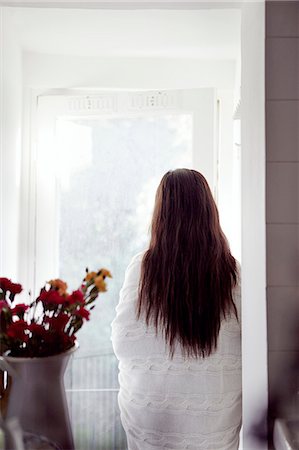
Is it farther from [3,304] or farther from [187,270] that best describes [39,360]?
[187,270]

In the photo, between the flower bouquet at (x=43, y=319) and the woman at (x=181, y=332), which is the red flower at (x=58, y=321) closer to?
the flower bouquet at (x=43, y=319)

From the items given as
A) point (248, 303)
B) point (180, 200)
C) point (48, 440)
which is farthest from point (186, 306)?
point (48, 440)

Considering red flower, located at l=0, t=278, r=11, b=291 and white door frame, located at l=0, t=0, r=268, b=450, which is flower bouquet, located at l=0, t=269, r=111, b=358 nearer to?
red flower, located at l=0, t=278, r=11, b=291

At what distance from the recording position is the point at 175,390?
45.7 inches

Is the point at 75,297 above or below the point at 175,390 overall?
above

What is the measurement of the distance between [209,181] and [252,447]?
581 millimetres

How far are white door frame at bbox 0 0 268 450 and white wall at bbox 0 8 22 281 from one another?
1.65 feet

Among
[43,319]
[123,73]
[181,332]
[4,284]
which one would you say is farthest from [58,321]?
[123,73]

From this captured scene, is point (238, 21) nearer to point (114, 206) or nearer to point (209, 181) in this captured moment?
point (209, 181)

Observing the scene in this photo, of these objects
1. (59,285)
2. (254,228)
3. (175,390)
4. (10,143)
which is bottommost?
(175,390)

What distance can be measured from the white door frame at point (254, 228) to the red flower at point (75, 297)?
352mm

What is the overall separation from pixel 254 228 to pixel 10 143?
0.57 metres

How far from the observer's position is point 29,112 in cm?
118

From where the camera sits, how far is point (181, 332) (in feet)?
3.81
